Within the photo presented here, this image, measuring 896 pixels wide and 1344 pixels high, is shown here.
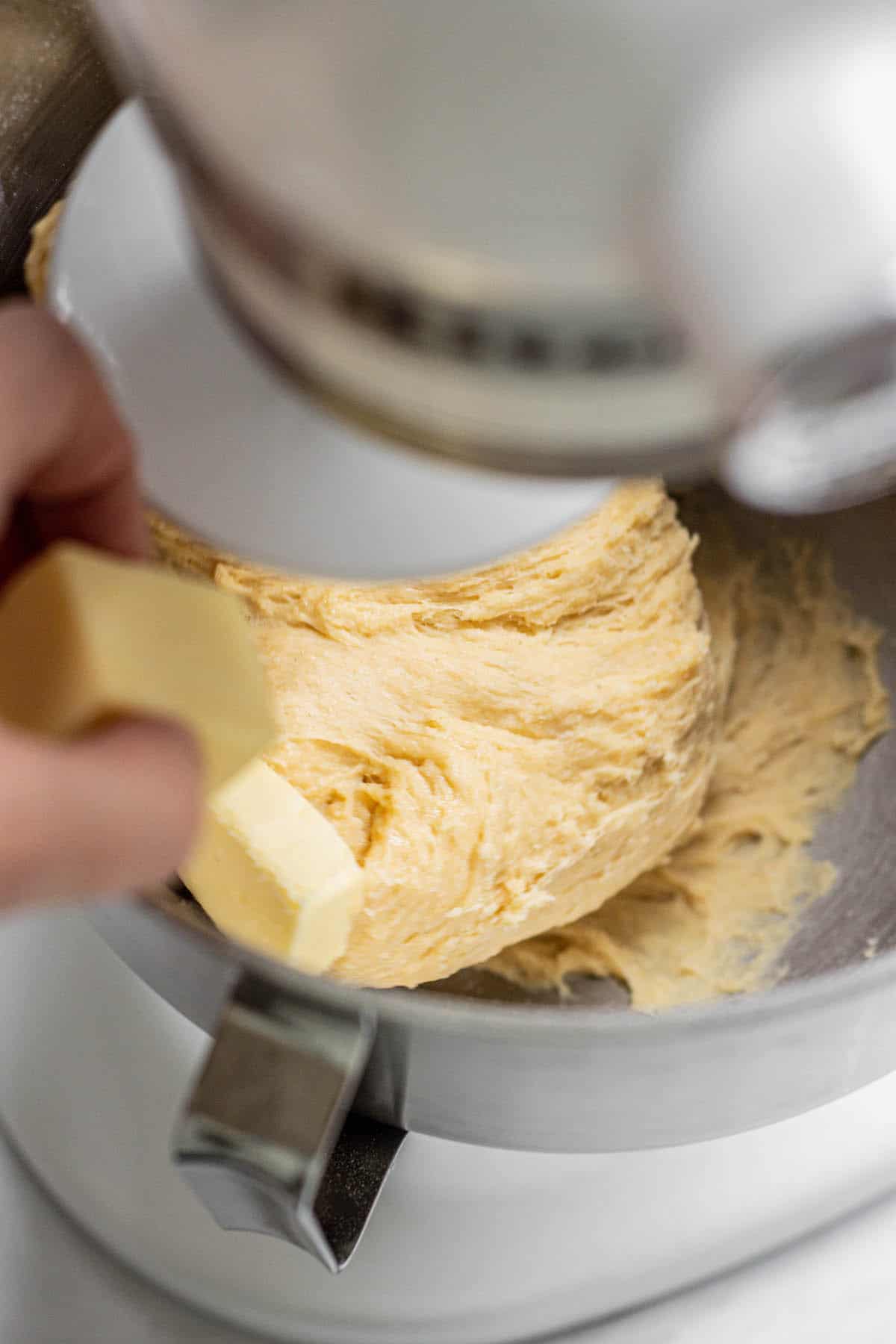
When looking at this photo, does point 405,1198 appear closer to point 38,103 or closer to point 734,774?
point 734,774

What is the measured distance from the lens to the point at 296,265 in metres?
0.30

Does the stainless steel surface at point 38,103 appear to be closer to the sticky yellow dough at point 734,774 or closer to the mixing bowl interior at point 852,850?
the sticky yellow dough at point 734,774

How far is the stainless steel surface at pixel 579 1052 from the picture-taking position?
0.52 metres

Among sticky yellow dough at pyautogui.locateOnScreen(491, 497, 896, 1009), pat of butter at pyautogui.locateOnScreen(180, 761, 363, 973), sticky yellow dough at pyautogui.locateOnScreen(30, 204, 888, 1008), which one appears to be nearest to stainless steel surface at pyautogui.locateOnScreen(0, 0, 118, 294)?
sticky yellow dough at pyautogui.locateOnScreen(30, 204, 888, 1008)

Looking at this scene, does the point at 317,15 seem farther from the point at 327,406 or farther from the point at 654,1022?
the point at 654,1022

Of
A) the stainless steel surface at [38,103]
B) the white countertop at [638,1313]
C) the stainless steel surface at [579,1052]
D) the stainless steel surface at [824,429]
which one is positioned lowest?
the white countertop at [638,1313]

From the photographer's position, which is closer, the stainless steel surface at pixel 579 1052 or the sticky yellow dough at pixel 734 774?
the stainless steel surface at pixel 579 1052

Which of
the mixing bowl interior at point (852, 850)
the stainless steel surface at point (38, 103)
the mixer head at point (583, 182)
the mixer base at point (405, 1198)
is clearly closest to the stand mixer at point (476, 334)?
the mixer head at point (583, 182)

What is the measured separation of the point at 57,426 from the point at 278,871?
31cm

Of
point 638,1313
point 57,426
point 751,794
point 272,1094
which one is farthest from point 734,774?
point 57,426

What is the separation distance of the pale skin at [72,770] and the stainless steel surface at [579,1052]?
Answer: 0.13 meters

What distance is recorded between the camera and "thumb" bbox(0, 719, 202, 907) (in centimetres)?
37

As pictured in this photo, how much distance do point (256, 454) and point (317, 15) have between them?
128mm

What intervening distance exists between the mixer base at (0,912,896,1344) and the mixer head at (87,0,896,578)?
60 centimetres
